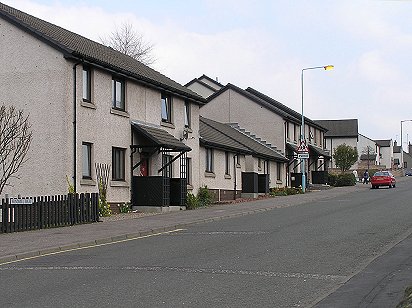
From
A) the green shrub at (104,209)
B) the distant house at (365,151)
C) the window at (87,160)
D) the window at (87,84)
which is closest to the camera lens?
the window at (87,160)

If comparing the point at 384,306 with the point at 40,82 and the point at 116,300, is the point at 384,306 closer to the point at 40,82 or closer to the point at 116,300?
the point at 116,300

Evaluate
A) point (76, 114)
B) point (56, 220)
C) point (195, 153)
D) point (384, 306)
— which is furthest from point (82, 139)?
point (384, 306)

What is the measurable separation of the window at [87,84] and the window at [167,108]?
20.9 ft

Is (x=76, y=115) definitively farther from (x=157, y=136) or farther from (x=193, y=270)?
(x=193, y=270)

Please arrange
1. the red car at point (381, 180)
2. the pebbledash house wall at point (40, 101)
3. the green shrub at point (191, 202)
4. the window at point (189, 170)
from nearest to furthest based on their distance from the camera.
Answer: the pebbledash house wall at point (40, 101) < the green shrub at point (191, 202) < the window at point (189, 170) < the red car at point (381, 180)

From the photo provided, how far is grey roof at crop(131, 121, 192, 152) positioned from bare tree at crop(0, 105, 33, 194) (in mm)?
5069

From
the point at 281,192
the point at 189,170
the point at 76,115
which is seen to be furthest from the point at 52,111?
the point at 281,192

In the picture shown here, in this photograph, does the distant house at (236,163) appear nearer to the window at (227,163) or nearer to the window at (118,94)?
the window at (227,163)

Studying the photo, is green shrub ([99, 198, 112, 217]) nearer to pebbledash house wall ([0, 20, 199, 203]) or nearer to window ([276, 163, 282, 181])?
pebbledash house wall ([0, 20, 199, 203])

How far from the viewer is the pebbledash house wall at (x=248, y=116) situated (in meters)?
50.6

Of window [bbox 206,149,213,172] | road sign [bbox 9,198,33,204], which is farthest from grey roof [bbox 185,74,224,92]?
road sign [bbox 9,198,33,204]

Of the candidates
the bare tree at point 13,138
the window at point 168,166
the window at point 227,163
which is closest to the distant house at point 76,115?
the bare tree at point 13,138

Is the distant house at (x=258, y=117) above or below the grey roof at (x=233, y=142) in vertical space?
above

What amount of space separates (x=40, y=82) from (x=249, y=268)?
1481 centimetres
